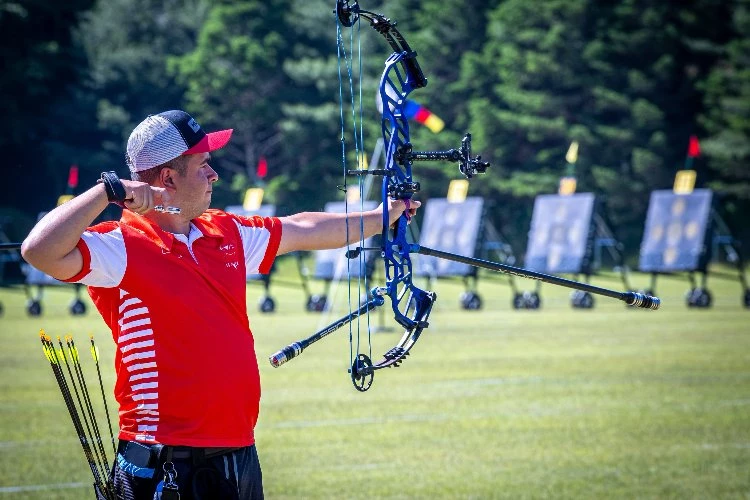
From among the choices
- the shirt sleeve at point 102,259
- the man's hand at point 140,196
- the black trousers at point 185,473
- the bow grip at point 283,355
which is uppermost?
the man's hand at point 140,196

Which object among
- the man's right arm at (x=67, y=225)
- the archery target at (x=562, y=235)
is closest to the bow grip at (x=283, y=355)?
the man's right arm at (x=67, y=225)

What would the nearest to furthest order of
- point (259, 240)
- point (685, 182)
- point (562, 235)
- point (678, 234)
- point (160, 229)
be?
point (160, 229)
point (259, 240)
point (678, 234)
point (685, 182)
point (562, 235)

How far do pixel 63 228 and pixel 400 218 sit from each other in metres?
1.28

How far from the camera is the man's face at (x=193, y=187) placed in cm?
393

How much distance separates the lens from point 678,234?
28.4 m

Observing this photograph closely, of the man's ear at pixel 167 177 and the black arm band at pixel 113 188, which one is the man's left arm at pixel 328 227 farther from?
the black arm band at pixel 113 188

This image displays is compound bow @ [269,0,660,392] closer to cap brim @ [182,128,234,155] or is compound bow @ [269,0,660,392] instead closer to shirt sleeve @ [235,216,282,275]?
shirt sleeve @ [235,216,282,275]

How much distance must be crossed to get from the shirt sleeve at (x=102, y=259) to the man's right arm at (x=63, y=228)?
0.10m

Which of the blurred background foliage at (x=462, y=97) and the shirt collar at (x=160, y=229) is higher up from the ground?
the blurred background foliage at (x=462, y=97)

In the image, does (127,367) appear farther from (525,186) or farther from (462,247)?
(525,186)

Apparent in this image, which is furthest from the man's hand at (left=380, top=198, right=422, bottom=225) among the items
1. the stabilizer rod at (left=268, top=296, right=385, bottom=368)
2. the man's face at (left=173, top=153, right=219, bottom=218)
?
the man's face at (left=173, top=153, right=219, bottom=218)

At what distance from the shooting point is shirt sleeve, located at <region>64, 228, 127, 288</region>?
12.1 feet

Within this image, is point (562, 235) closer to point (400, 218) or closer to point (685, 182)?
point (685, 182)

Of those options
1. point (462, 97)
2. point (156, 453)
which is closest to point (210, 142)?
point (156, 453)
